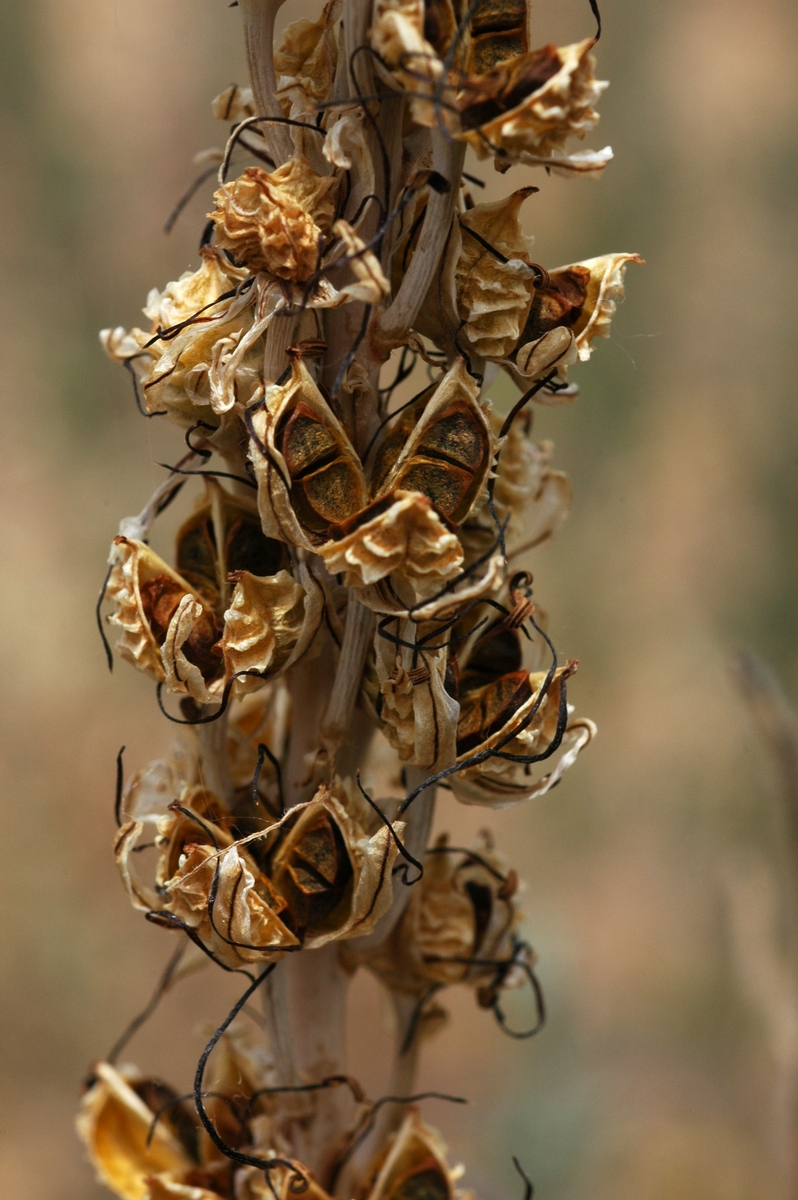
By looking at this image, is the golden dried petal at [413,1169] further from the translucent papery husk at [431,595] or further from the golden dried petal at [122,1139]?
the translucent papery husk at [431,595]

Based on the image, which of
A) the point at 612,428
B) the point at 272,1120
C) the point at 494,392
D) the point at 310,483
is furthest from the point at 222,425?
the point at 612,428

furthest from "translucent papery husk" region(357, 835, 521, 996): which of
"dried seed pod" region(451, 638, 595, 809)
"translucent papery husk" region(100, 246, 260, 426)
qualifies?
"translucent papery husk" region(100, 246, 260, 426)

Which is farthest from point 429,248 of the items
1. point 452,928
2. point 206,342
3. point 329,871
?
point 452,928

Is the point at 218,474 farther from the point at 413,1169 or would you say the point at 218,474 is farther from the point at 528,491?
A: the point at 413,1169

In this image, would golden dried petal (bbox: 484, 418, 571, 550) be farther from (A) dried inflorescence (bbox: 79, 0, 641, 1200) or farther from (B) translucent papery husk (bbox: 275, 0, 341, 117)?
(B) translucent papery husk (bbox: 275, 0, 341, 117)

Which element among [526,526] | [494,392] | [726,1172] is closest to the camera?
[526,526]

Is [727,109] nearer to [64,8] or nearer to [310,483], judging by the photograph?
[64,8]

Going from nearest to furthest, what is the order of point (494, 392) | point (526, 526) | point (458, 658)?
point (458, 658)
point (526, 526)
point (494, 392)

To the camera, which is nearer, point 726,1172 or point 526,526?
point 526,526
